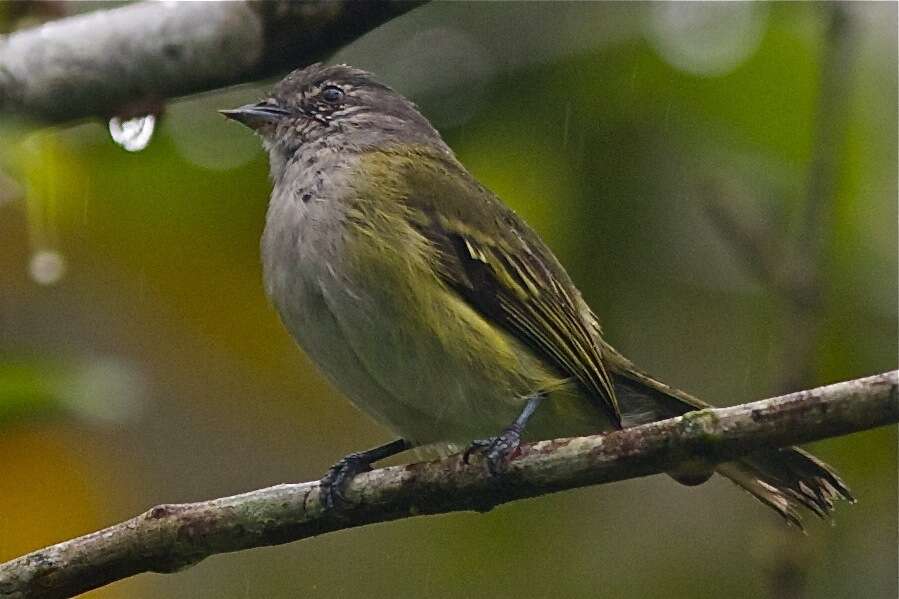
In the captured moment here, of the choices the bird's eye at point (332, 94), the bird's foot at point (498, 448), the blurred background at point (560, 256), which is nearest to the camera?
the bird's foot at point (498, 448)

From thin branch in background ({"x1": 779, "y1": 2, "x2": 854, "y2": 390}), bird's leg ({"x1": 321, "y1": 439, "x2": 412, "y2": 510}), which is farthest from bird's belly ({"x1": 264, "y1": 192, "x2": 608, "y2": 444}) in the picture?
thin branch in background ({"x1": 779, "y1": 2, "x2": 854, "y2": 390})

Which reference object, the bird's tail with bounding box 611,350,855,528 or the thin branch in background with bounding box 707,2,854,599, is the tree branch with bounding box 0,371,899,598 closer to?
the thin branch in background with bounding box 707,2,854,599

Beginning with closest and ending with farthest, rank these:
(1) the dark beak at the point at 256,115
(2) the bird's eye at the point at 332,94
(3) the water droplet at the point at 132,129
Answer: (3) the water droplet at the point at 132,129
(1) the dark beak at the point at 256,115
(2) the bird's eye at the point at 332,94

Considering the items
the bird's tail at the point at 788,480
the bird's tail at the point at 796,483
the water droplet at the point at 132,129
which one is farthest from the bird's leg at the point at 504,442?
the water droplet at the point at 132,129

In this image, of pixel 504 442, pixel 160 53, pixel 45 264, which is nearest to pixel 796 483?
pixel 504 442

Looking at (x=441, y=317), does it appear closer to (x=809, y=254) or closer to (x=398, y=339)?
(x=398, y=339)

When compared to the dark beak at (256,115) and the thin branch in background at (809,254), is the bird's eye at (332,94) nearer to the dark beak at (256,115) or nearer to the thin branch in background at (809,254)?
the dark beak at (256,115)

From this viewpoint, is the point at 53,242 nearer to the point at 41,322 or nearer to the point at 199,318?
the point at 199,318
